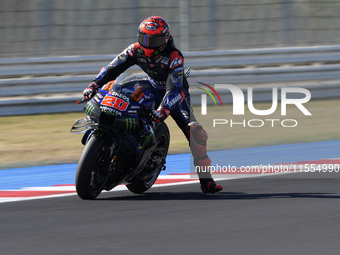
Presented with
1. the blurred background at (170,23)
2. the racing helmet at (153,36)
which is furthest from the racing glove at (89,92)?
the blurred background at (170,23)

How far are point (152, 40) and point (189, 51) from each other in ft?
26.1

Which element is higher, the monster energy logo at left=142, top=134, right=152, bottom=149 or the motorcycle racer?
the motorcycle racer

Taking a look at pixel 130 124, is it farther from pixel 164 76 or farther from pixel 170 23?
pixel 170 23

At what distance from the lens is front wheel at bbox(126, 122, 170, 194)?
23.9 ft

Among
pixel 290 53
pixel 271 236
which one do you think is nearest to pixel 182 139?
pixel 290 53

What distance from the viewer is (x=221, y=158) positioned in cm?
1014

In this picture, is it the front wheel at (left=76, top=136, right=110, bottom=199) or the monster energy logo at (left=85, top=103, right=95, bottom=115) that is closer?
the front wheel at (left=76, top=136, right=110, bottom=199)

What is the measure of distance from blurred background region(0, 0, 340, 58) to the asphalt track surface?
6.94 metres

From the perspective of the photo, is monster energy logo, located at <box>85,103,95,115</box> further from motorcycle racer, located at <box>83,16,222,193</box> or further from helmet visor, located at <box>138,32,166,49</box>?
helmet visor, located at <box>138,32,166,49</box>

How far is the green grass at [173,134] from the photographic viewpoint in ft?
34.7

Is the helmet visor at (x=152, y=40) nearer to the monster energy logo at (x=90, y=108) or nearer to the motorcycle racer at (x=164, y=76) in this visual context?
the motorcycle racer at (x=164, y=76)

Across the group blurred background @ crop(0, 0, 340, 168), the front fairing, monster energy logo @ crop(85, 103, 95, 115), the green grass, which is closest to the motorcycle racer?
the front fairing

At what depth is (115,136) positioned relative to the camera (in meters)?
6.70

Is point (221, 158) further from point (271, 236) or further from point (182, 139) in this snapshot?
point (271, 236)
